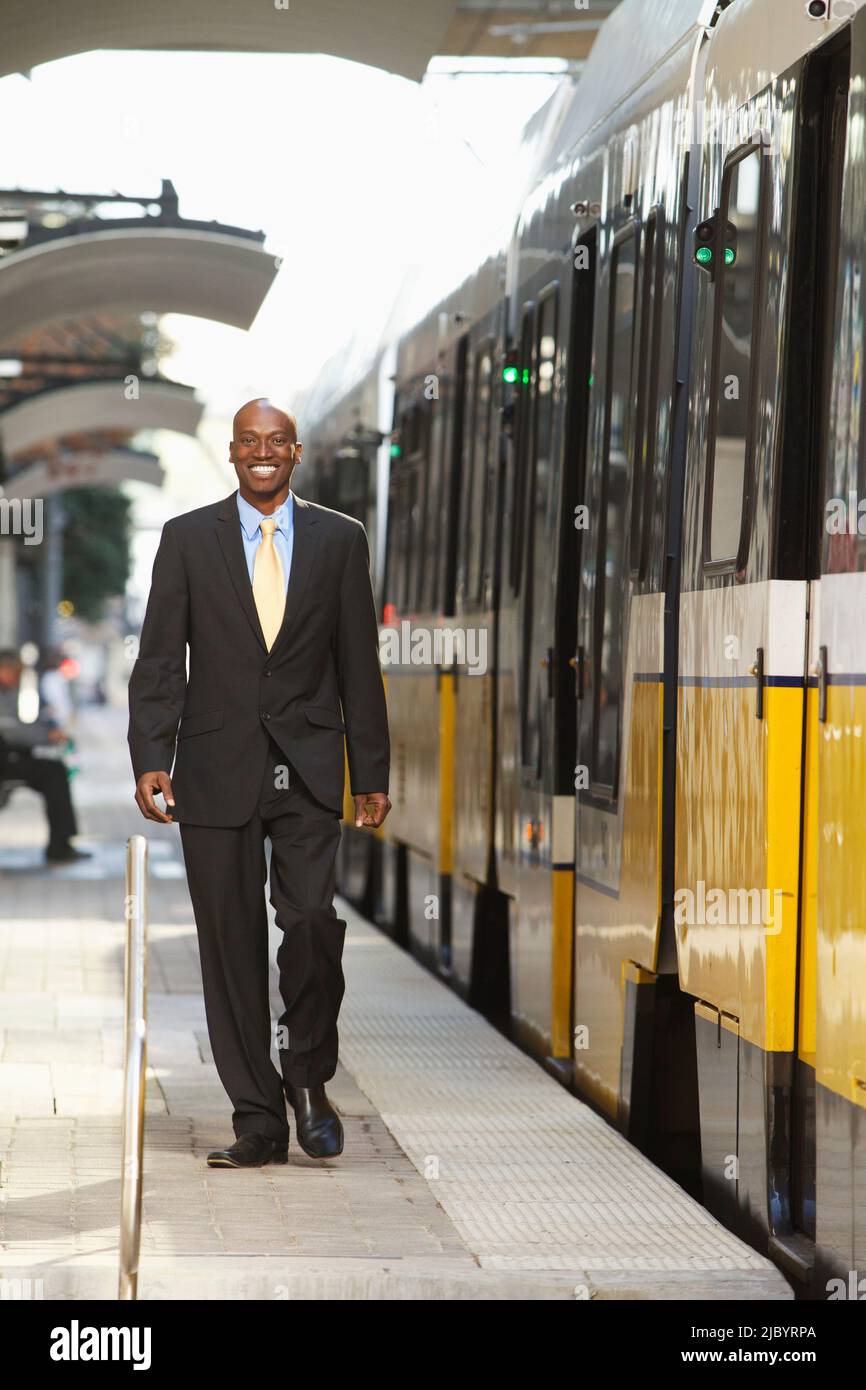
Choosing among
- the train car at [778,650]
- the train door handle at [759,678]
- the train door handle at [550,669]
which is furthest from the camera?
the train door handle at [550,669]

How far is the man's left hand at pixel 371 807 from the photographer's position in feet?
23.0

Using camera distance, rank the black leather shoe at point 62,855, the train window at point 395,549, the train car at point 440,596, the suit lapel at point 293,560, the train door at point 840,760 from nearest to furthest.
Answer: the train door at point 840,760 < the suit lapel at point 293,560 < the train car at point 440,596 < the train window at point 395,549 < the black leather shoe at point 62,855

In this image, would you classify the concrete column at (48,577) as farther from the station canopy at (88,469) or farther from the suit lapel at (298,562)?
the suit lapel at (298,562)

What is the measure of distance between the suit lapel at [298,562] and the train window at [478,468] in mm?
3686

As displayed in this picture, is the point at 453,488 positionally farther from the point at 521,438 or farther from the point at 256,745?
the point at 256,745

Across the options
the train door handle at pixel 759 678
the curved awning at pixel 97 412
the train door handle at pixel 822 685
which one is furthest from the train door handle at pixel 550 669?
the curved awning at pixel 97 412

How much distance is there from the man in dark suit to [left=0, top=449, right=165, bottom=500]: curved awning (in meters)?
23.9

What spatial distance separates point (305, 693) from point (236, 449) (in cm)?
72

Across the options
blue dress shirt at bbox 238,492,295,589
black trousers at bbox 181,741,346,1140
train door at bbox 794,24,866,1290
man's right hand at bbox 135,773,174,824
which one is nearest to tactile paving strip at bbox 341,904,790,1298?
train door at bbox 794,24,866,1290

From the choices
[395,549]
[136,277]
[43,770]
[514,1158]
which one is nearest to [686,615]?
[514,1158]

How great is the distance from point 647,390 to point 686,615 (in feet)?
3.08

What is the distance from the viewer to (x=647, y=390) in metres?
7.38

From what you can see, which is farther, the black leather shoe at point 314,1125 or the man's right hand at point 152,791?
the black leather shoe at point 314,1125
